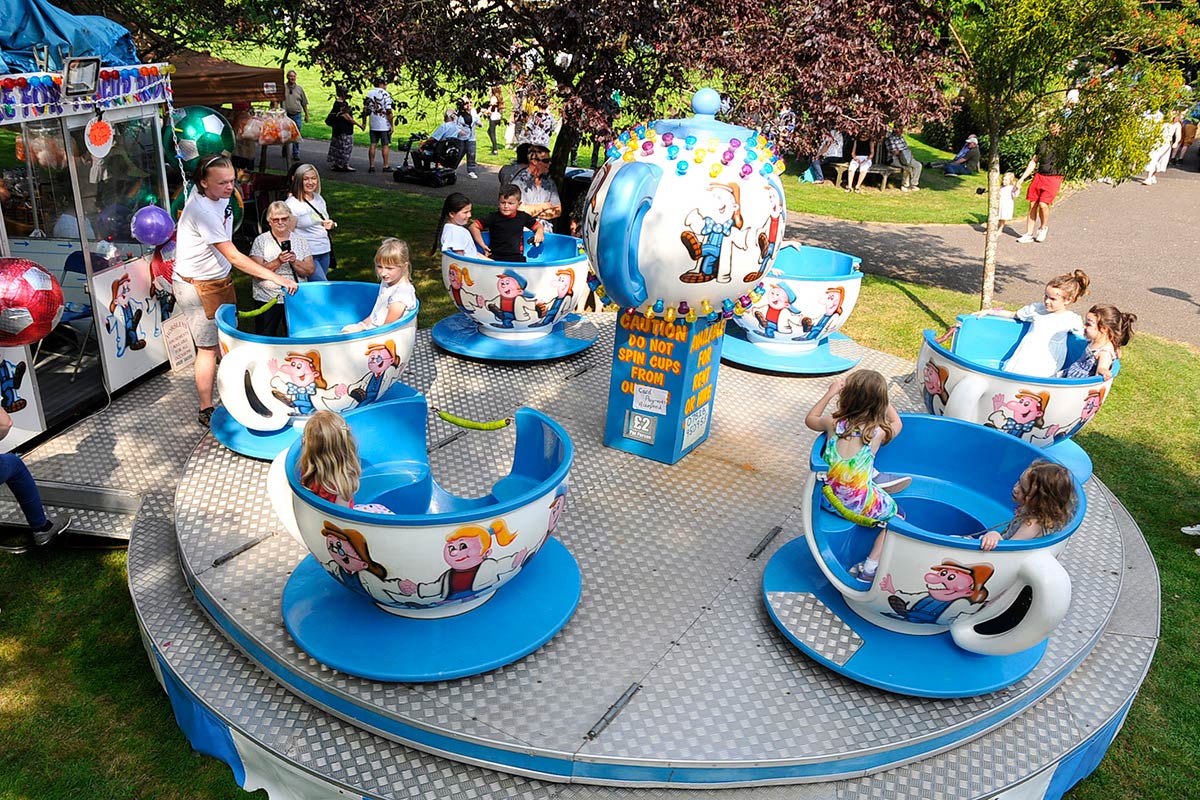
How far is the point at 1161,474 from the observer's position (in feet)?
21.6

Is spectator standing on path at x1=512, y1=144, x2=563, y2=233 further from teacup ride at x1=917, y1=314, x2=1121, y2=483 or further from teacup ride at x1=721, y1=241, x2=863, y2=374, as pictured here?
teacup ride at x1=917, y1=314, x2=1121, y2=483

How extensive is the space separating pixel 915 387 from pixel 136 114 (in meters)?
5.81

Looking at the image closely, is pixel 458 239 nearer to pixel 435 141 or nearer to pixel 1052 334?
pixel 1052 334

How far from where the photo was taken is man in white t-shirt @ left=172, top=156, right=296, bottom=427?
18.6ft

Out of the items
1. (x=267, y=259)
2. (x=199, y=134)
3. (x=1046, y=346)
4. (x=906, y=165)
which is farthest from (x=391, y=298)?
(x=906, y=165)

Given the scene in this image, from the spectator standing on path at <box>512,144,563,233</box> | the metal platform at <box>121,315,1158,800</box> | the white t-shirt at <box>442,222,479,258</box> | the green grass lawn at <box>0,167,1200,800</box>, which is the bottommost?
the green grass lawn at <box>0,167,1200,800</box>

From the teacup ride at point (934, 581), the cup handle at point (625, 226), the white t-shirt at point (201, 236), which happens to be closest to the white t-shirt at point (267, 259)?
the white t-shirt at point (201, 236)

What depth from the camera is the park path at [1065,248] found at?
432 inches

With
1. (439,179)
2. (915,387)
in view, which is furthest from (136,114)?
(439,179)

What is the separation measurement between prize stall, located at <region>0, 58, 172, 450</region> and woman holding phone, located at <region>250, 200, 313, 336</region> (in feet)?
2.17

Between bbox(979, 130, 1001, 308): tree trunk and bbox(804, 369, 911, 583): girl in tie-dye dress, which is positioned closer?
bbox(804, 369, 911, 583): girl in tie-dye dress

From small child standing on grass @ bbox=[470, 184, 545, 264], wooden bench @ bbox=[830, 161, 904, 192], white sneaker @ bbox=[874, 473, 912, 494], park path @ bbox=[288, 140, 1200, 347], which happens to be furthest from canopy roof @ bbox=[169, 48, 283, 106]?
wooden bench @ bbox=[830, 161, 904, 192]

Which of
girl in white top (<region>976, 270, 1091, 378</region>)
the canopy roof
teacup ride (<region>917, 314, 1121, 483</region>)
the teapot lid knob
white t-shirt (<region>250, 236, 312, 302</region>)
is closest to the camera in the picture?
the teapot lid knob

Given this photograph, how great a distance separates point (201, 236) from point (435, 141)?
1027 centimetres
